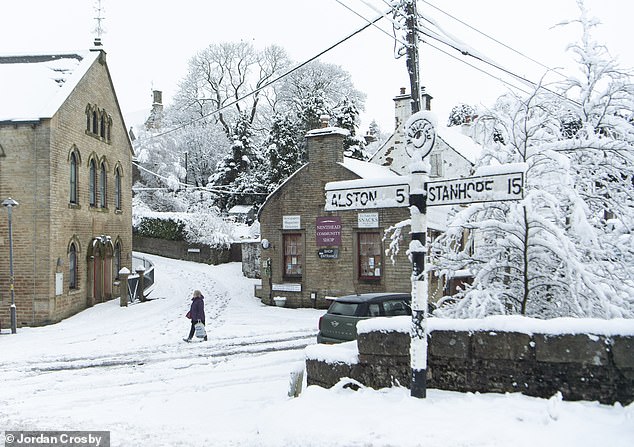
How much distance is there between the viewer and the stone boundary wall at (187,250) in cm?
3931

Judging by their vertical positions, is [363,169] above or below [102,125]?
below

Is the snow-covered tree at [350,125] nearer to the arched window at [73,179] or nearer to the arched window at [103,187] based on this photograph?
the arched window at [103,187]

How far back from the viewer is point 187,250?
132 ft

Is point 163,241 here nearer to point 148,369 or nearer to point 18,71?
point 18,71

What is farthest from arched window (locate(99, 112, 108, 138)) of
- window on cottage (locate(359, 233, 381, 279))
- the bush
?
the bush

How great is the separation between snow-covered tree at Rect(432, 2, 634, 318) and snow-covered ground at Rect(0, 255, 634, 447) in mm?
2383

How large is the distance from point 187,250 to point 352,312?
2912cm

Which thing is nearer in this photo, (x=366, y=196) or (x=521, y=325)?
(x=521, y=325)

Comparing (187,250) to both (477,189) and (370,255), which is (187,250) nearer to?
(370,255)

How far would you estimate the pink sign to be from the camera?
22781 mm

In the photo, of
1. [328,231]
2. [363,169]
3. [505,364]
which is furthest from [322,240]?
[505,364]

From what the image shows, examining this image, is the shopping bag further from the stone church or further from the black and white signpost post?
the black and white signpost post

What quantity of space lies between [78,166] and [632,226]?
20047 millimetres

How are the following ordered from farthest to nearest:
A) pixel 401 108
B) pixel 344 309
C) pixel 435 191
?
1. pixel 401 108
2. pixel 344 309
3. pixel 435 191
